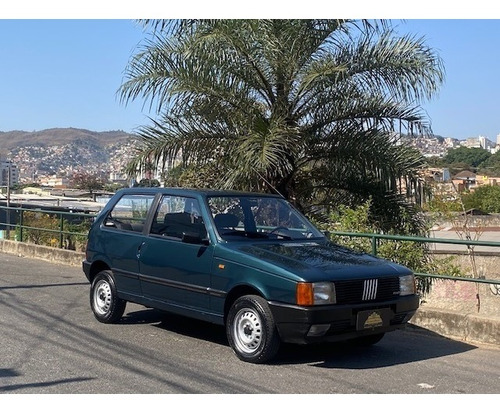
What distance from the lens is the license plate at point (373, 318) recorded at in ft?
22.0

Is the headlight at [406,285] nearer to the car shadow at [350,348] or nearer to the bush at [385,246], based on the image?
the car shadow at [350,348]

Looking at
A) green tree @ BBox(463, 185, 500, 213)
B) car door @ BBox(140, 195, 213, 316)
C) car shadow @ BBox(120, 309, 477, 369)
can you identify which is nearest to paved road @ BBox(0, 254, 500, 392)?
car shadow @ BBox(120, 309, 477, 369)

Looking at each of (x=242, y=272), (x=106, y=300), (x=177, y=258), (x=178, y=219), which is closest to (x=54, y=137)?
(x=106, y=300)

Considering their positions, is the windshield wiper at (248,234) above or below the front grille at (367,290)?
above

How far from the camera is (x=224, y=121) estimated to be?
Answer: 12969 mm

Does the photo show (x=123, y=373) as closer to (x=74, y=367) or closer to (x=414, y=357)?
(x=74, y=367)

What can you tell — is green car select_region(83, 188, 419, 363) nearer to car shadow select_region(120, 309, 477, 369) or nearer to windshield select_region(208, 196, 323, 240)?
windshield select_region(208, 196, 323, 240)

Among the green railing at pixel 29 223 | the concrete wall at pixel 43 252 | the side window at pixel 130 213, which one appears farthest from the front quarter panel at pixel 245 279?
the green railing at pixel 29 223

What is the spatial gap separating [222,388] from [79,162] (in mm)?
132755

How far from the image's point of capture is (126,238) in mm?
8508

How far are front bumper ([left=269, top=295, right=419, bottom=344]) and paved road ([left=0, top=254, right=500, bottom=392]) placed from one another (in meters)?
0.33

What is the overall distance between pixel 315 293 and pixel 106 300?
3.26 metres

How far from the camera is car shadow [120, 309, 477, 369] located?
7.04m

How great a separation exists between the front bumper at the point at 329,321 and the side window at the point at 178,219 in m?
1.46
